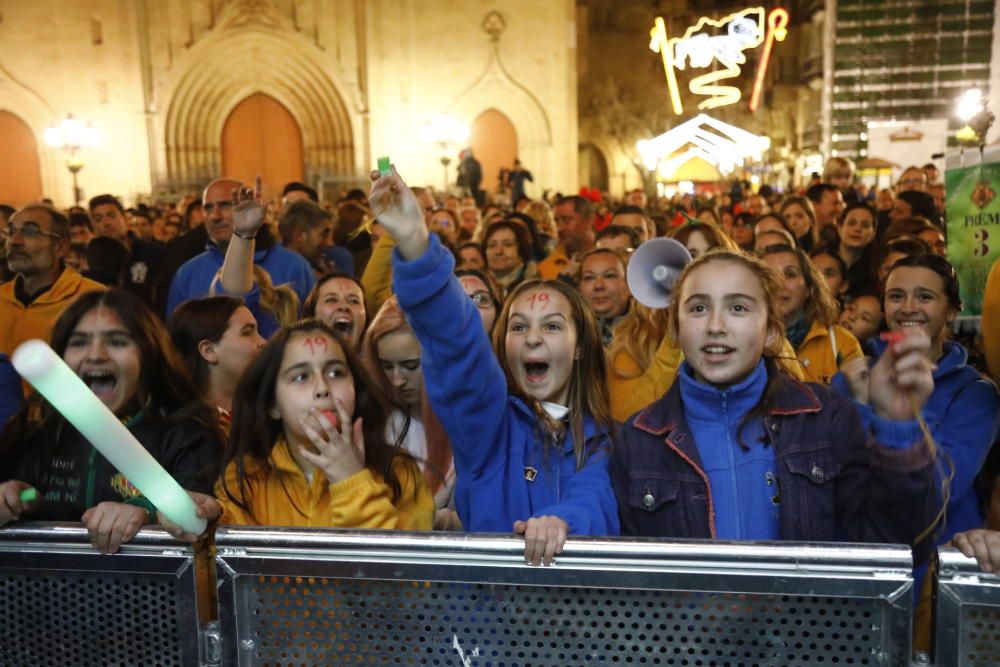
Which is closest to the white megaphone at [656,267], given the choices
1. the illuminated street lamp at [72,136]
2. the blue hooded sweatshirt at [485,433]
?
the blue hooded sweatshirt at [485,433]

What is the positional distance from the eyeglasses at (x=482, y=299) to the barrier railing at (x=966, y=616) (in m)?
Answer: 2.49

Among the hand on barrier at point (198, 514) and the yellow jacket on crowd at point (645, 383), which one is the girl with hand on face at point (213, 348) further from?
the yellow jacket on crowd at point (645, 383)

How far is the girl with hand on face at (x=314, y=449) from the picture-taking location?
7.13 feet

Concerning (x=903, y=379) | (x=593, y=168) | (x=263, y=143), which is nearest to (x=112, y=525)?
(x=903, y=379)

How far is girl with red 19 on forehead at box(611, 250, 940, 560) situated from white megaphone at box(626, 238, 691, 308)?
0.73m

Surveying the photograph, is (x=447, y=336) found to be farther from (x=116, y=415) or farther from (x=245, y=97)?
(x=245, y=97)

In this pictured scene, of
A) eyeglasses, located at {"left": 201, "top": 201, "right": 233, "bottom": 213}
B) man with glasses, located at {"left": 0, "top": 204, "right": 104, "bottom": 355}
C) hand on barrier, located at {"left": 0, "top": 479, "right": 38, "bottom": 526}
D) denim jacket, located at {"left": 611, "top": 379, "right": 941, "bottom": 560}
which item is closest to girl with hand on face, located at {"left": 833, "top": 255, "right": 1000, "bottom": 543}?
denim jacket, located at {"left": 611, "top": 379, "right": 941, "bottom": 560}

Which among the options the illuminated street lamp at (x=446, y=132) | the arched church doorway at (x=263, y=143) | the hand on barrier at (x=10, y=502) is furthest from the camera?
the arched church doorway at (x=263, y=143)

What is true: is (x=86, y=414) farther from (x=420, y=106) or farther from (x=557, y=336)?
(x=420, y=106)

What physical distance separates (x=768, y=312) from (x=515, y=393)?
798 mm

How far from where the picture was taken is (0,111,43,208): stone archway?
65.2ft

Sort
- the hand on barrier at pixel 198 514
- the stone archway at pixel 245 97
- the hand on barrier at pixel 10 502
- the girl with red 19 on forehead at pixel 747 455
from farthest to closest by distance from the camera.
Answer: the stone archway at pixel 245 97, the girl with red 19 on forehead at pixel 747 455, the hand on barrier at pixel 10 502, the hand on barrier at pixel 198 514

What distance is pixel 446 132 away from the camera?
66.0 feet

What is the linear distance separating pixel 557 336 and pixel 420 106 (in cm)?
1980
